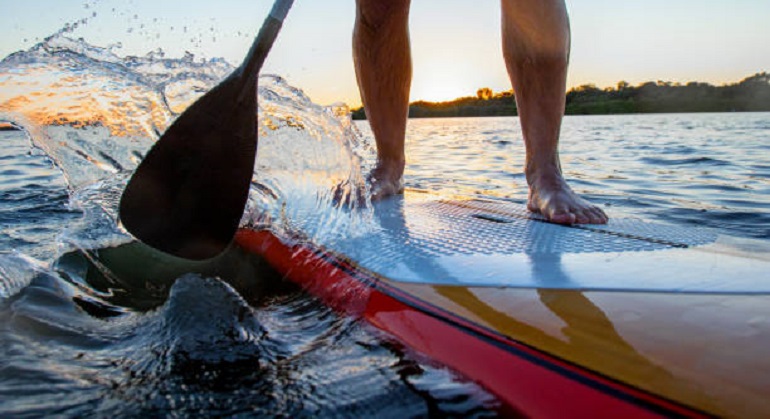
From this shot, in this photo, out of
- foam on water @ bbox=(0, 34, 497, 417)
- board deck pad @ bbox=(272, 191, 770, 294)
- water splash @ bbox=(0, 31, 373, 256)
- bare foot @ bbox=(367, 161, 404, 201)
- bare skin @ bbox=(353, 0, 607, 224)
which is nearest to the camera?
foam on water @ bbox=(0, 34, 497, 417)

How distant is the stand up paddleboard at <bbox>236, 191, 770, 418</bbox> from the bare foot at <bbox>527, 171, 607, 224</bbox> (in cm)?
9

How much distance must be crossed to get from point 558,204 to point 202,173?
119cm

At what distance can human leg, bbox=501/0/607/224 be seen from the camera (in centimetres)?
215

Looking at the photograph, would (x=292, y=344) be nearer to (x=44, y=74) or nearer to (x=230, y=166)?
(x=230, y=166)

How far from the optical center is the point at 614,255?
4.72ft

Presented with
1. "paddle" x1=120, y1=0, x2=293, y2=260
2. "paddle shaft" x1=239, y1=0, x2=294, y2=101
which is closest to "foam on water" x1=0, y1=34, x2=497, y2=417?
"paddle" x1=120, y1=0, x2=293, y2=260

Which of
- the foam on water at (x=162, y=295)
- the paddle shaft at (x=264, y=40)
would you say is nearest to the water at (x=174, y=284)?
the foam on water at (x=162, y=295)

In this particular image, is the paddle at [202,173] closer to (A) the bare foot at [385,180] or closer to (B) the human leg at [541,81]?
(A) the bare foot at [385,180]

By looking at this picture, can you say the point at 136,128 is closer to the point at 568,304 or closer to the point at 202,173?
the point at 202,173

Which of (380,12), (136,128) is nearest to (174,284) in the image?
(136,128)

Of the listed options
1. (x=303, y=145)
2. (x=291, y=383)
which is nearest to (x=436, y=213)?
(x=303, y=145)

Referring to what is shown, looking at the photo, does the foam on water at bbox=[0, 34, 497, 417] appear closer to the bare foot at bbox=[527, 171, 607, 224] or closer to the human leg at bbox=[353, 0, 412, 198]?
the human leg at bbox=[353, 0, 412, 198]

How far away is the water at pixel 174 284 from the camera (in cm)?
101

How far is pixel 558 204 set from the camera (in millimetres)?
2066
